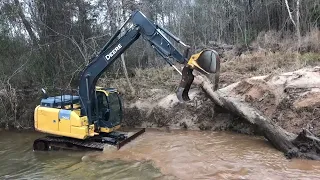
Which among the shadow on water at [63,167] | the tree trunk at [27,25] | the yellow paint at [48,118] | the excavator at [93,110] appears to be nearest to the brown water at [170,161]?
the shadow on water at [63,167]

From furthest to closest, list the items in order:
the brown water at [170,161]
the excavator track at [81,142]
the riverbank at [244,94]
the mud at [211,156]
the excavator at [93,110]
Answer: the riverbank at [244,94]
the excavator track at [81,142]
the excavator at [93,110]
the brown water at [170,161]
the mud at [211,156]

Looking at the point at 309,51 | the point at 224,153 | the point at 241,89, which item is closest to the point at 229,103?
the point at 241,89

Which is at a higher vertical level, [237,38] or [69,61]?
[237,38]

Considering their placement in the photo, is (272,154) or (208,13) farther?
(208,13)

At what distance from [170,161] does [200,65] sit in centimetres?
231

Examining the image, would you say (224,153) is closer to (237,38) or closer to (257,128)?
(257,128)

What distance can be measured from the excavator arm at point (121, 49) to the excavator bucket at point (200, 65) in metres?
0.62

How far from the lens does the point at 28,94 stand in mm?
14172

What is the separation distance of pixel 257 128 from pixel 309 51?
21.4ft

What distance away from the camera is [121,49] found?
925 centimetres

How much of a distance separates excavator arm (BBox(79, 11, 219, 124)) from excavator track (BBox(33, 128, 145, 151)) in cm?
58

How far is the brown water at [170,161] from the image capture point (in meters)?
7.02

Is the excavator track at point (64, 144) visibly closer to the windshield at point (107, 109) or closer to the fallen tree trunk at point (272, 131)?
the windshield at point (107, 109)

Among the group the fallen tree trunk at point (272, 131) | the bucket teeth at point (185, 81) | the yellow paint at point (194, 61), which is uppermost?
the yellow paint at point (194, 61)
